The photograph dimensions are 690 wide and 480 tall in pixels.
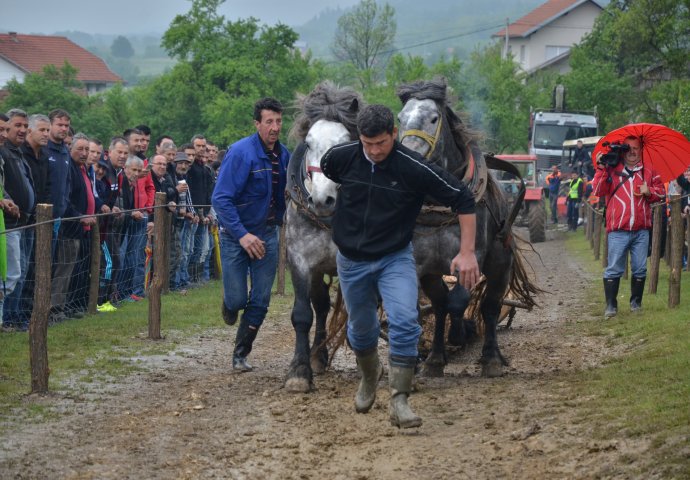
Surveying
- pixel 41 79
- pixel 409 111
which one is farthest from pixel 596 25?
pixel 409 111

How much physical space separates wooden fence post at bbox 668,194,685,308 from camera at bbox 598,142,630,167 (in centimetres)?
117

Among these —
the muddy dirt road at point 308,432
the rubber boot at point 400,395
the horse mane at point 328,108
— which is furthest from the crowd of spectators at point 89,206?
the rubber boot at point 400,395

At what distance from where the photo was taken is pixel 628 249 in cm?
1229

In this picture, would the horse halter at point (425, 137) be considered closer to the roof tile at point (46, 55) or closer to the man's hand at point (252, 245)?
the man's hand at point (252, 245)

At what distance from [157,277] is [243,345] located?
2142 millimetres

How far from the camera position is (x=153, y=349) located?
34.6 feet

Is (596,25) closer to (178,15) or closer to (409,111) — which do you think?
(178,15)

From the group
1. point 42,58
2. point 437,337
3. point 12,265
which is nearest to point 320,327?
point 437,337

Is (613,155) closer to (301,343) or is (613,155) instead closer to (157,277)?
(157,277)

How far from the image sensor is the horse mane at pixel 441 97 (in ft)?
28.5

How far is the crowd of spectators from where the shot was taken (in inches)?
432

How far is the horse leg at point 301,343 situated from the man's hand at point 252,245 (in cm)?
45

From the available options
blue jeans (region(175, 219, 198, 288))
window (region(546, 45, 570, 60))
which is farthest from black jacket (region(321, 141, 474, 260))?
window (region(546, 45, 570, 60))

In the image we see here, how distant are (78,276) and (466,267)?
22.0ft
